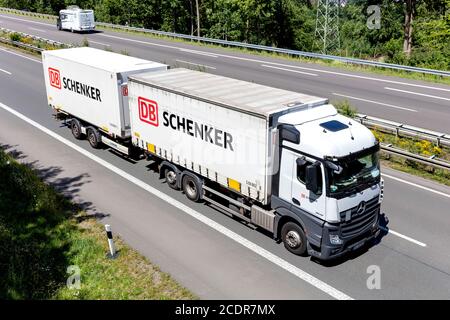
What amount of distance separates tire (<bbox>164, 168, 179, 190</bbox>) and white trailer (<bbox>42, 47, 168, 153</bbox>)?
8.00ft

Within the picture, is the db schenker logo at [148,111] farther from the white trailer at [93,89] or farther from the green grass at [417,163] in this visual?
the green grass at [417,163]

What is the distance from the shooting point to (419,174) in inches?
605

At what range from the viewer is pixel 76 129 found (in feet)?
60.6

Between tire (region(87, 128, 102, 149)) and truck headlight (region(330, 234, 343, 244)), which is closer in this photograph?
truck headlight (region(330, 234, 343, 244))

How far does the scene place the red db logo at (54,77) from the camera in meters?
18.4

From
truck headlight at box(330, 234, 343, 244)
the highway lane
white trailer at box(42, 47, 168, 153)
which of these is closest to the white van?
the highway lane

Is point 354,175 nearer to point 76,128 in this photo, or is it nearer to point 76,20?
point 76,128

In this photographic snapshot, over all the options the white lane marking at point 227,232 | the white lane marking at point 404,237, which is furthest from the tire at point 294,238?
the white lane marking at point 404,237

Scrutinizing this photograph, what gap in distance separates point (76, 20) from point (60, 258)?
1803 inches

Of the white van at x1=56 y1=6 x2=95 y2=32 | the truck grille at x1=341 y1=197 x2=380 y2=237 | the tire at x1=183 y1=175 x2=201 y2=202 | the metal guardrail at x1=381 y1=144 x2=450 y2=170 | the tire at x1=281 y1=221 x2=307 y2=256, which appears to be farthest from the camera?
the white van at x1=56 y1=6 x2=95 y2=32

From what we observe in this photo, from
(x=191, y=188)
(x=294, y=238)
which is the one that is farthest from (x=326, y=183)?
(x=191, y=188)

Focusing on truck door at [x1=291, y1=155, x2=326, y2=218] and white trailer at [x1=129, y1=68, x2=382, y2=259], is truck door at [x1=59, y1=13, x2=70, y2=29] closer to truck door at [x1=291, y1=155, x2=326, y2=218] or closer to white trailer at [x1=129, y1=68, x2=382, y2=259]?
white trailer at [x1=129, y1=68, x2=382, y2=259]

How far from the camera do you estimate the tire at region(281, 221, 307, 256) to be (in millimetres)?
10383

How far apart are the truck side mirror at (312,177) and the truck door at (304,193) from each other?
0.11 m
